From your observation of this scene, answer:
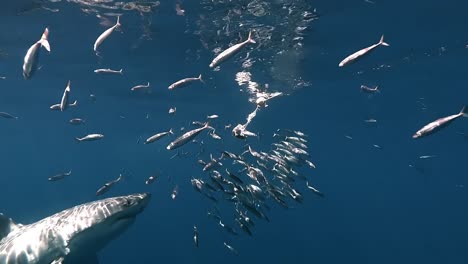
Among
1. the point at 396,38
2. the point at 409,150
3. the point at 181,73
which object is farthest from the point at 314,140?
the point at 396,38

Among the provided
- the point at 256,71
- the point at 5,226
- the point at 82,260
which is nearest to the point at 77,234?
the point at 82,260

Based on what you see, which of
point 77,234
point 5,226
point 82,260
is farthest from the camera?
point 5,226

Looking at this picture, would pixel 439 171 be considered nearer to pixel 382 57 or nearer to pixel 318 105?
pixel 318 105

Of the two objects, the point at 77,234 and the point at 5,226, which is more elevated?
the point at 77,234

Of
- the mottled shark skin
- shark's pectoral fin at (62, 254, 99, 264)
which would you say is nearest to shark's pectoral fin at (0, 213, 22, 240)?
the mottled shark skin

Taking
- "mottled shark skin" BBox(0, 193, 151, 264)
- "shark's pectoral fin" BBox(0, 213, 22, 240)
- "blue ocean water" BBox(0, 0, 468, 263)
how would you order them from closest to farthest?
1. "mottled shark skin" BBox(0, 193, 151, 264)
2. "shark's pectoral fin" BBox(0, 213, 22, 240)
3. "blue ocean water" BBox(0, 0, 468, 263)

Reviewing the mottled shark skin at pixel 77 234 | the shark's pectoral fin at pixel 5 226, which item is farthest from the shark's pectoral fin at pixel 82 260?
the shark's pectoral fin at pixel 5 226

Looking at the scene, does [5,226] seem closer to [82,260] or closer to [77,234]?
[82,260]

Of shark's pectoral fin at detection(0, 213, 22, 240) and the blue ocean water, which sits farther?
the blue ocean water

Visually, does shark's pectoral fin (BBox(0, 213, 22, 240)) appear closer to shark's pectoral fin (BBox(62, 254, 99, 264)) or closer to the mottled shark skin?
the mottled shark skin
